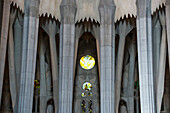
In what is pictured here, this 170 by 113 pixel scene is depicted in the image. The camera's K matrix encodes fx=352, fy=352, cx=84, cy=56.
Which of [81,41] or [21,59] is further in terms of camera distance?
[81,41]

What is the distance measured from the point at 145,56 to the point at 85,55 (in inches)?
251

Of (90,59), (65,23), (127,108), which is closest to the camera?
(65,23)

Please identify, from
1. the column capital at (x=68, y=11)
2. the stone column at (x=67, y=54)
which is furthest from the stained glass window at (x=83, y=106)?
the column capital at (x=68, y=11)

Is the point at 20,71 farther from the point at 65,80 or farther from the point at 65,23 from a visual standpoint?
the point at 65,23

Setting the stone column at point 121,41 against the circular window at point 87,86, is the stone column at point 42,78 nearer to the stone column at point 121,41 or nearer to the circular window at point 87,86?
the circular window at point 87,86

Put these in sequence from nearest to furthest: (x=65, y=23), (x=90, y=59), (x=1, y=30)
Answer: (x=1, y=30) < (x=65, y=23) < (x=90, y=59)

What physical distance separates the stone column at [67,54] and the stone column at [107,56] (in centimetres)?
172

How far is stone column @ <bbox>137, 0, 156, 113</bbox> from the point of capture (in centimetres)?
1852

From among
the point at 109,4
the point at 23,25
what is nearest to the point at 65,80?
the point at 23,25

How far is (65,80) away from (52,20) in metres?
4.35

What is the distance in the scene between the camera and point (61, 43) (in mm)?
20953

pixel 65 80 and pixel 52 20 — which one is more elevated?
pixel 52 20

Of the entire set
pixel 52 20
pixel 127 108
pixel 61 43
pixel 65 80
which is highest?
pixel 52 20

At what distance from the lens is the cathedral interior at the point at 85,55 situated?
19047 mm
